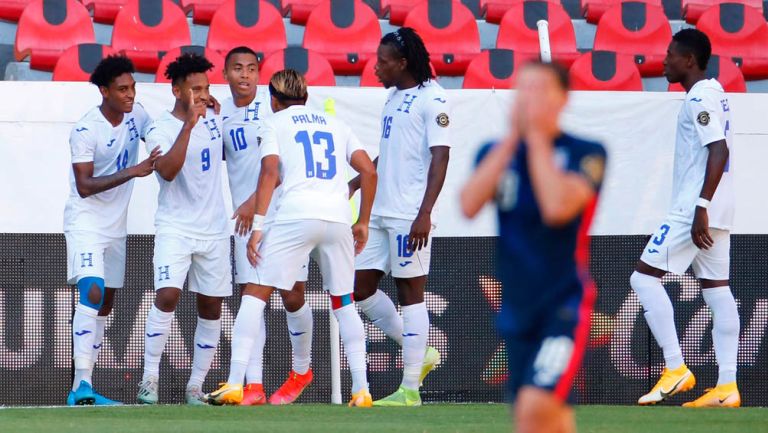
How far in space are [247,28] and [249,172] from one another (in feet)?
14.5

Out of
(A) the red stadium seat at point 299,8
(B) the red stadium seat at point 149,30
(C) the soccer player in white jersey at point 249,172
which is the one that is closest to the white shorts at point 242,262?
(C) the soccer player in white jersey at point 249,172

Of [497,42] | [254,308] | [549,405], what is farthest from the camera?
[497,42]

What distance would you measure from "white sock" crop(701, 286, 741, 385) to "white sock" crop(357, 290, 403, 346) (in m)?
1.87

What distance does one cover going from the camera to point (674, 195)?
7.38 m

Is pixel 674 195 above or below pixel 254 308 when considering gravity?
above

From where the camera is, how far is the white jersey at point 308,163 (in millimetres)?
6598

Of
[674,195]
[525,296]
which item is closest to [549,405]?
[525,296]

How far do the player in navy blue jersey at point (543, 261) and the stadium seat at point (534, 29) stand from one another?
8.67 meters

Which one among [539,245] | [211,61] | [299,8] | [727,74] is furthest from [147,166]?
[727,74]

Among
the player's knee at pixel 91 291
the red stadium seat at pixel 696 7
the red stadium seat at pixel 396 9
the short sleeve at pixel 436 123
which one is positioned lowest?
the player's knee at pixel 91 291

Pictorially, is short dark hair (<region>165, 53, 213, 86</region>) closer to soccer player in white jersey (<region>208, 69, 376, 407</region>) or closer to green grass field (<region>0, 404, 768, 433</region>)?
soccer player in white jersey (<region>208, 69, 376, 407</region>)

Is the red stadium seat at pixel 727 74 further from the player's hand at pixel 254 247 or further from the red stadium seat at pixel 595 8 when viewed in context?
the player's hand at pixel 254 247

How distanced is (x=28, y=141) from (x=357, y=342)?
2.91 m

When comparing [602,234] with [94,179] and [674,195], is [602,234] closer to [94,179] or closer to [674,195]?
[674,195]
